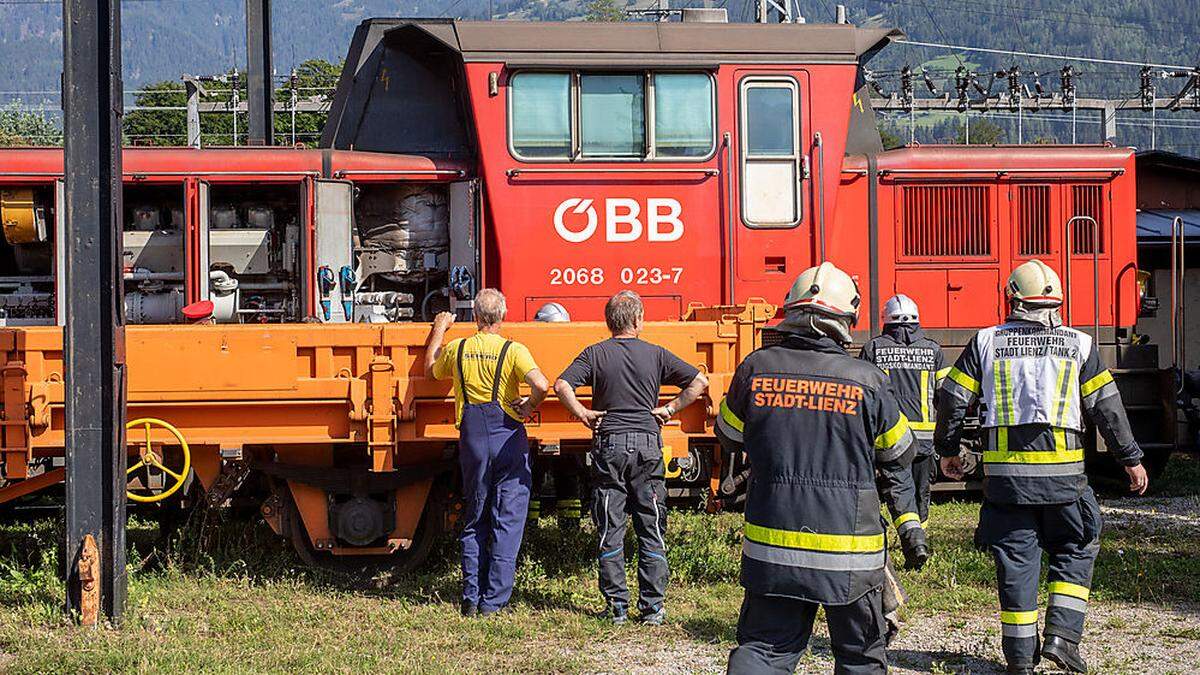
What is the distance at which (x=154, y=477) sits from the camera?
902 cm

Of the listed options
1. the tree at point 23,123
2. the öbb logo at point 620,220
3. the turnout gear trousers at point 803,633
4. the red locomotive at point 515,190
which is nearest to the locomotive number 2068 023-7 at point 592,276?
the red locomotive at point 515,190

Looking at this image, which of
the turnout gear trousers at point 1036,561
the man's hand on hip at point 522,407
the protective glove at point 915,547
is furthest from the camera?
the man's hand on hip at point 522,407

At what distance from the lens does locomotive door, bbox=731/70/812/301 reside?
9539mm

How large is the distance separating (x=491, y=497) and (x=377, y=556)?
3.70 feet

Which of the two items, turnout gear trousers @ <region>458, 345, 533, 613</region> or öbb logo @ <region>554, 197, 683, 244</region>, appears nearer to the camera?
turnout gear trousers @ <region>458, 345, 533, 613</region>

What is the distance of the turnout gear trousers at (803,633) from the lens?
15.5ft

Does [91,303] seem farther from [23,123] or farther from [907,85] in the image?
[23,123]

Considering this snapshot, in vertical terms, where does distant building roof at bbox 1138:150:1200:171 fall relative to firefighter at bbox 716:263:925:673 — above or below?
above

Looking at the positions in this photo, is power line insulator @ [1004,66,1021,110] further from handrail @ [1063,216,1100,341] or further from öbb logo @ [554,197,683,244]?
öbb logo @ [554,197,683,244]

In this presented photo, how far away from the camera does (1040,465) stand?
242 inches

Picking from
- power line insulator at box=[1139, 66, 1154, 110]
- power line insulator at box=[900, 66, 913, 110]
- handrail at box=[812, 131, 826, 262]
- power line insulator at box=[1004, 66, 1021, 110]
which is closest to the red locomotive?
handrail at box=[812, 131, 826, 262]

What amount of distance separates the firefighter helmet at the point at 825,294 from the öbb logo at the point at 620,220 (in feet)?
14.7

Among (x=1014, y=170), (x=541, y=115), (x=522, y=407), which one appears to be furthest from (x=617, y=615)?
(x=1014, y=170)

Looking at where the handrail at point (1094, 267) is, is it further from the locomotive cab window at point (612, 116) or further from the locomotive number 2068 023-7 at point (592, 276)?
the locomotive number 2068 023-7 at point (592, 276)
